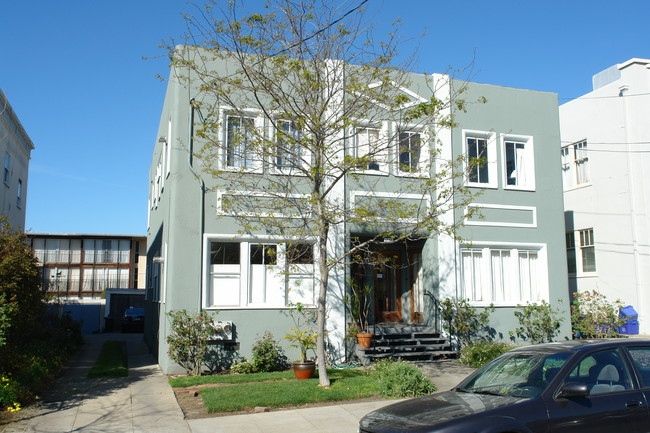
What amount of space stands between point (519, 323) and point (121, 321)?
25.4 m

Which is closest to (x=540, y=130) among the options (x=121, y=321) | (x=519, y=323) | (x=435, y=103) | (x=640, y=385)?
(x=519, y=323)

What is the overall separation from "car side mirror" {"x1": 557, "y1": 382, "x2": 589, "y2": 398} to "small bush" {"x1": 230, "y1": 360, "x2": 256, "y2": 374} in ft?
28.0

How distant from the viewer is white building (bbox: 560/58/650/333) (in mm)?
19656

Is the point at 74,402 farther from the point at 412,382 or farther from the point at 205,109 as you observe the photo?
the point at 205,109

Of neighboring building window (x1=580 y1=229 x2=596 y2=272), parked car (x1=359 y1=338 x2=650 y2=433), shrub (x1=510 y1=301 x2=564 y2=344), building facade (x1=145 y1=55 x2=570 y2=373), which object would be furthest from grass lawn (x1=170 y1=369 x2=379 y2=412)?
neighboring building window (x1=580 y1=229 x2=596 y2=272)

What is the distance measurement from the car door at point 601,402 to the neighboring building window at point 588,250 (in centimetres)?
1625

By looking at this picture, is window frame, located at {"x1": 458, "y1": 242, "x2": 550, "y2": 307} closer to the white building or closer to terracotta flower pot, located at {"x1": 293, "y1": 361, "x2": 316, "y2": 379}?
the white building

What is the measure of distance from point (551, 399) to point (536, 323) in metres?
10.9

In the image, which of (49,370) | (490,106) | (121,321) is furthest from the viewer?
(121,321)

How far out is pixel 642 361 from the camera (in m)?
6.21

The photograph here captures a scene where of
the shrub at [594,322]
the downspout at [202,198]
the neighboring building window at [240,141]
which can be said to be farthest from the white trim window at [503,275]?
the downspout at [202,198]

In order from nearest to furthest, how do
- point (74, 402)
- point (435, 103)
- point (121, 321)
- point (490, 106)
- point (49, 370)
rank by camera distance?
1. point (74, 402)
2. point (435, 103)
3. point (49, 370)
4. point (490, 106)
5. point (121, 321)

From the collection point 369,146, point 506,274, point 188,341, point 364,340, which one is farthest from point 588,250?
point 188,341

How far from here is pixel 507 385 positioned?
6.23 m
